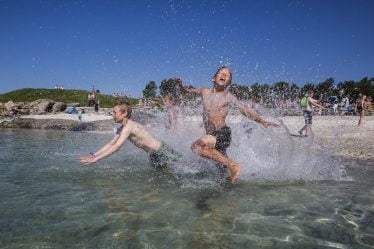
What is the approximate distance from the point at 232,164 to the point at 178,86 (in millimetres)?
2364

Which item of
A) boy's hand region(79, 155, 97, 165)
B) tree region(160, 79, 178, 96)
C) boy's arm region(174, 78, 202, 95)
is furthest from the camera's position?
tree region(160, 79, 178, 96)

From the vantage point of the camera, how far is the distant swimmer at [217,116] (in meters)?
6.69

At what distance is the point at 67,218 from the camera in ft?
15.6

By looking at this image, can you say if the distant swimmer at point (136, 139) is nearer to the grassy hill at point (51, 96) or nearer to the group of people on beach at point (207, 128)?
the group of people on beach at point (207, 128)

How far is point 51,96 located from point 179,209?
178ft

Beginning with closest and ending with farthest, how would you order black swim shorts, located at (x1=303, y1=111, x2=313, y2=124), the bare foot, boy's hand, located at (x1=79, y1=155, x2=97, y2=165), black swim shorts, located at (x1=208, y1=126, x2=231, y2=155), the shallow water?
the shallow water
boy's hand, located at (x1=79, y1=155, x2=97, y2=165)
the bare foot
black swim shorts, located at (x1=208, y1=126, x2=231, y2=155)
black swim shorts, located at (x1=303, y1=111, x2=313, y2=124)

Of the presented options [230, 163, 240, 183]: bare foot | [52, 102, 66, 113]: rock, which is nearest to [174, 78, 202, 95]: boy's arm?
[230, 163, 240, 183]: bare foot

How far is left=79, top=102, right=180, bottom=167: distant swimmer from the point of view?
709cm

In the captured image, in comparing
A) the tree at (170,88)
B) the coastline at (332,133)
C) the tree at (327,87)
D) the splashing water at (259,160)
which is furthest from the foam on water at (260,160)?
the tree at (327,87)

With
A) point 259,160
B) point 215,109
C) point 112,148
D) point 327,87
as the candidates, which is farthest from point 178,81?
point 327,87

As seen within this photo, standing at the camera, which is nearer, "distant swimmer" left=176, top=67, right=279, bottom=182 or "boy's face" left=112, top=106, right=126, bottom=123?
"distant swimmer" left=176, top=67, right=279, bottom=182

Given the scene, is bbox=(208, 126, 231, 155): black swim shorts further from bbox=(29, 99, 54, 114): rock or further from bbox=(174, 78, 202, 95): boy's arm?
bbox=(29, 99, 54, 114): rock

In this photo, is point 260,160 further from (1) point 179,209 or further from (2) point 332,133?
(2) point 332,133

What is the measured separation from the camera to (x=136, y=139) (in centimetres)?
746
